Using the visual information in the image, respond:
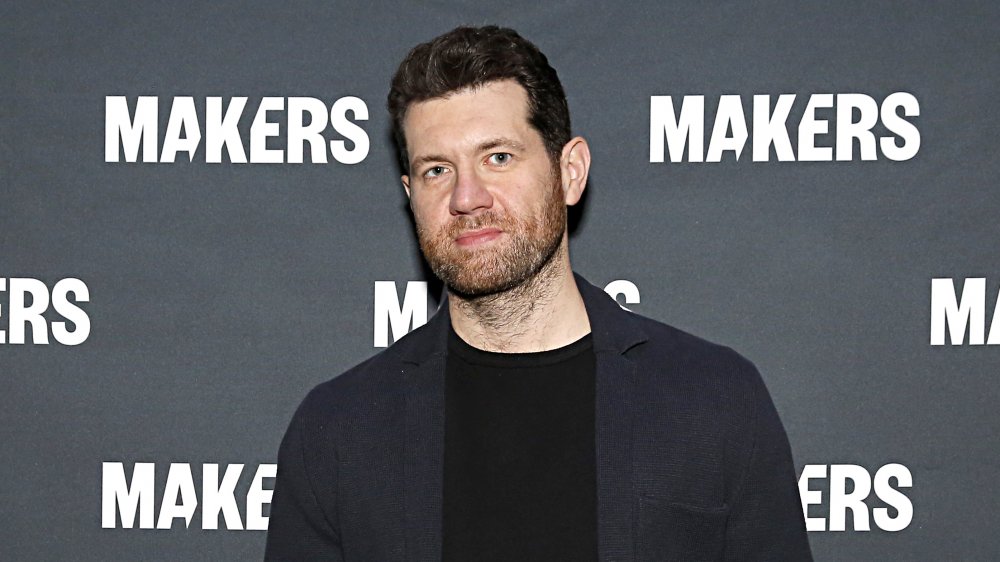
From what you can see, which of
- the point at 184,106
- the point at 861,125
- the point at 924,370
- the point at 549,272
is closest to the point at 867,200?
the point at 861,125

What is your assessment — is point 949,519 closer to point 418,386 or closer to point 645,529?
point 645,529

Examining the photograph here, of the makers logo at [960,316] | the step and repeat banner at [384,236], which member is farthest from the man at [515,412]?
the makers logo at [960,316]

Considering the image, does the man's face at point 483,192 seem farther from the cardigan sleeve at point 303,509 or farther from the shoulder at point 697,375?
the cardigan sleeve at point 303,509

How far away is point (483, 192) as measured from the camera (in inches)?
48.8

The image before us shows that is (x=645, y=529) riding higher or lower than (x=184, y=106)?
lower

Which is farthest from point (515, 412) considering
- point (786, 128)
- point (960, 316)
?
point (960, 316)

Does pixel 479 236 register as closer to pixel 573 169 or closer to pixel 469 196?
pixel 469 196

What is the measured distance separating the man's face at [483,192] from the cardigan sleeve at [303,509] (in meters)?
0.31

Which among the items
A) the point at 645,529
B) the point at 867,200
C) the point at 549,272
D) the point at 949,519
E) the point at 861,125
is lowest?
the point at 949,519

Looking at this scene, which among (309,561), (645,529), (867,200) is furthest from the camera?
(867,200)

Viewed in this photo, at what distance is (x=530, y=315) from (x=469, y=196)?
0.19m

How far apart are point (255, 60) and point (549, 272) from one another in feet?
2.53

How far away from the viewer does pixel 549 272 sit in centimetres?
130

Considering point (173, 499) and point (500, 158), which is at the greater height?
point (500, 158)
